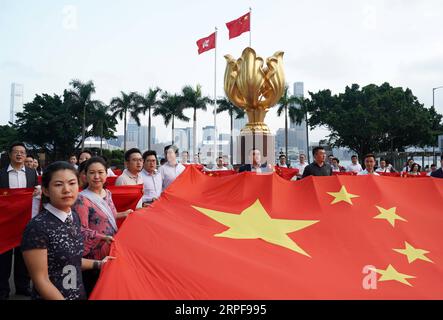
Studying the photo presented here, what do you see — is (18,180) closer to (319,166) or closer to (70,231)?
(70,231)

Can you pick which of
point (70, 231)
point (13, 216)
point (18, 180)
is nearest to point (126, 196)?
point (13, 216)

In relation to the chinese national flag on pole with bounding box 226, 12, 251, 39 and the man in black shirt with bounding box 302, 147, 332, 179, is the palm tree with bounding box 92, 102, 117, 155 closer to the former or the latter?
the chinese national flag on pole with bounding box 226, 12, 251, 39

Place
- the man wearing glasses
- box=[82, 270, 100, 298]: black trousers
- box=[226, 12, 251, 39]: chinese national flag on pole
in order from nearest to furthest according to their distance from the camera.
→ box=[82, 270, 100, 298]: black trousers, the man wearing glasses, box=[226, 12, 251, 39]: chinese national flag on pole

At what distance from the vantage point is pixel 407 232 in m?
3.67

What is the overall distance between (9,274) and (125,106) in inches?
1658

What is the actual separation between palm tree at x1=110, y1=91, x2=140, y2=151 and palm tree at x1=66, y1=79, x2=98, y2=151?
2231 mm

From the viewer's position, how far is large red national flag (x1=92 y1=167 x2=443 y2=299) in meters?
2.51

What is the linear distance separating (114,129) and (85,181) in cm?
5016

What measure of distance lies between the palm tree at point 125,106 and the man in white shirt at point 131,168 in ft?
135

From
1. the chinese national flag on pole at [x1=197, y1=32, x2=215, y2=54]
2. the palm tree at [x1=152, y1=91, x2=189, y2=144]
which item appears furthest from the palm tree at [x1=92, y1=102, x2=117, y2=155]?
the chinese national flag on pole at [x1=197, y1=32, x2=215, y2=54]

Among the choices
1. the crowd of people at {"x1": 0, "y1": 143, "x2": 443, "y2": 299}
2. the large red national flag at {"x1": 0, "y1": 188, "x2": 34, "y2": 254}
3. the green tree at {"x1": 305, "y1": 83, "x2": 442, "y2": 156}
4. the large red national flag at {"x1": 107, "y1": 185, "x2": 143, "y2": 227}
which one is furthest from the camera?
the green tree at {"x1": 305, "y1": 83, "x2": 442, "y2": 156}

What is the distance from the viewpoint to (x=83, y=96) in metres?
44.3
